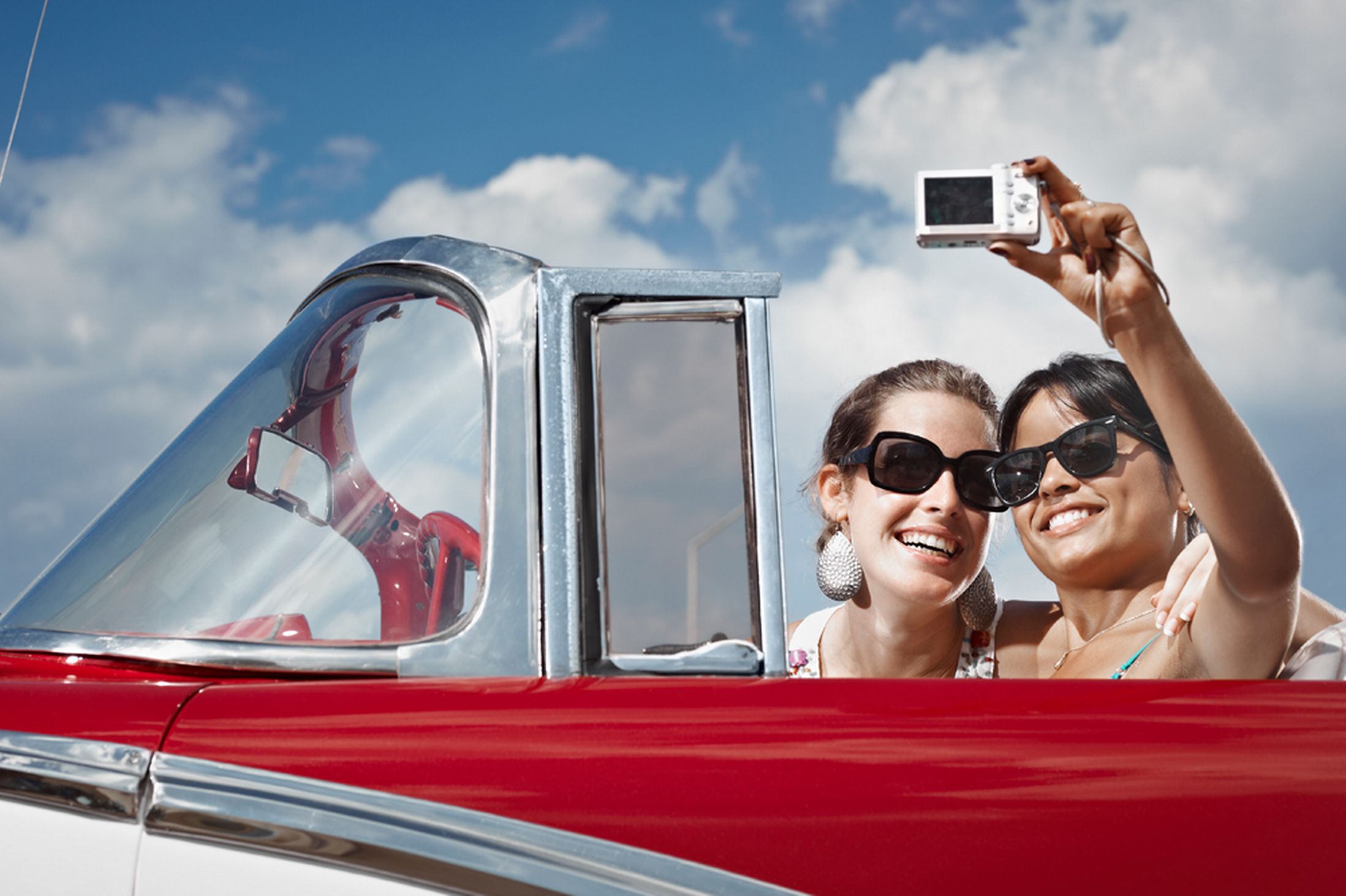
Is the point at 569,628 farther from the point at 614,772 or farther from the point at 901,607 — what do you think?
the point at 901,607

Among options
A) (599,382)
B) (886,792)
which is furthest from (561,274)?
(886,792)

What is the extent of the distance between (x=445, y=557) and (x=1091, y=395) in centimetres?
143

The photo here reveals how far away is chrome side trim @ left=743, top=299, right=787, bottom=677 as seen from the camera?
1438mm

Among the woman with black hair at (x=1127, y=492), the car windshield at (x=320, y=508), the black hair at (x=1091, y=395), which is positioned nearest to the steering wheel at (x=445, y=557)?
the car windshield at (x=320, y=508)

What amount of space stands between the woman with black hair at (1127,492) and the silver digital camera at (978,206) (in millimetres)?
32

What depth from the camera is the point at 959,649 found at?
8.32 feet

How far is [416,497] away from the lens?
1.59 meters

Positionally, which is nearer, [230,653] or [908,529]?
[230,653]

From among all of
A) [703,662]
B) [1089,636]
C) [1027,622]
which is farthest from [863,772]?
[1027,622]

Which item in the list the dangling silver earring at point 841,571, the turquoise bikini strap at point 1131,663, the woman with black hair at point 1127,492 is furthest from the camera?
the dangling silver earring at point 841,571

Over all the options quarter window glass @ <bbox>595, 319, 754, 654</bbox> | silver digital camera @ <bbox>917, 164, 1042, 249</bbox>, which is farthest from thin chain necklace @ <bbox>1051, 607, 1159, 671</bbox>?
quarter window glass @ <bbox>595, 319, 754, 654</bbox>

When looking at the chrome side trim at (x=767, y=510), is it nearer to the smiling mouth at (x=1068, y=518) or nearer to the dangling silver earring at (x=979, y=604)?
the smiling mouth at (x=1068, y=518)

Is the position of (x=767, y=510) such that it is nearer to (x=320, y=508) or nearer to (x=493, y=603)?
(x=493, y=603)

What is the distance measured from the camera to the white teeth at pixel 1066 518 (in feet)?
7.16
